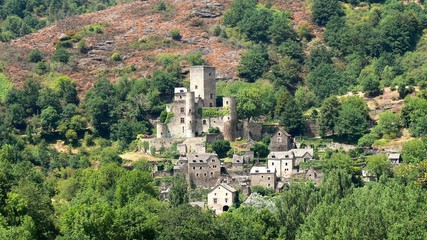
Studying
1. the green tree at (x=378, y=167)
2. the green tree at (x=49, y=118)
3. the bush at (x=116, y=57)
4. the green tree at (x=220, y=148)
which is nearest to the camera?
the green tree at (x=378, y=167)

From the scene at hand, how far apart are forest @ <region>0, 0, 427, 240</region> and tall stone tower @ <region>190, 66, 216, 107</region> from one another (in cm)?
278

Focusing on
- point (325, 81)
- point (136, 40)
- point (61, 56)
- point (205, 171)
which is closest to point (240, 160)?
point (205, 171)

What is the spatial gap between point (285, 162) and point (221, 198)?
28.2 ft

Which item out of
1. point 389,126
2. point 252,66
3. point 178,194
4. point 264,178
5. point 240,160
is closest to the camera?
point 178,194

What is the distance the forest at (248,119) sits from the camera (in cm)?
8356

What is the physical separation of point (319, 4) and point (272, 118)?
124ft

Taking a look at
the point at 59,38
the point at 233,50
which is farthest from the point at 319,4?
the point at 59,38

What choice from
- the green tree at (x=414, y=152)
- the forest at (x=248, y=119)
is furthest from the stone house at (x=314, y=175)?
the green tree at (x=414, y=152)

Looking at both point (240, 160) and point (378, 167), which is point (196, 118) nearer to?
point (240, 160)

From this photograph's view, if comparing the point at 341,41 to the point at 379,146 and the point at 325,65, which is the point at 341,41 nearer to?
the point at 325,65

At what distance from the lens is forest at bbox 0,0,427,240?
83.6 metres

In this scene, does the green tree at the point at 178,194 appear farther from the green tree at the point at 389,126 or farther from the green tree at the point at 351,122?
the green tree at the point at 389,126

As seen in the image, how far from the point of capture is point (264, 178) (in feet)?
356

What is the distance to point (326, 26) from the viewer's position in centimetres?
15475
